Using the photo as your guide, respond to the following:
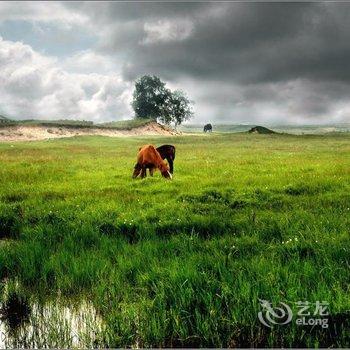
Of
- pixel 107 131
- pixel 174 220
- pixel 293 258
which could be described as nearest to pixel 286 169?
pixel 174 220

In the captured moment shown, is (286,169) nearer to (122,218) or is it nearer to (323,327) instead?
(122,218)

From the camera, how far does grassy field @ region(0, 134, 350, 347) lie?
4.70 meters

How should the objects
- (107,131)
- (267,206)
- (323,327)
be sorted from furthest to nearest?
(107,131) < (267,206) < (323,327)

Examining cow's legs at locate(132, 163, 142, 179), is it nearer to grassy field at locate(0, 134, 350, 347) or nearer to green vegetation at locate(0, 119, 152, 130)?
grassy field at locate(0, 134, 350, 347)

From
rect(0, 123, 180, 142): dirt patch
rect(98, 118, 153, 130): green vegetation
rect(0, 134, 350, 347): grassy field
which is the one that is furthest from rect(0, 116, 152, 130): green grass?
rect(0, 134, 350, 347): grassy field

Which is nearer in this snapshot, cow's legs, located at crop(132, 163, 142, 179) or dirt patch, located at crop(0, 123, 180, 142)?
cow's legs, located at crop(132, 163, 142, 179)

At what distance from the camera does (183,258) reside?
23.5ft

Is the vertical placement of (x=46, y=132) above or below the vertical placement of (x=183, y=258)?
above

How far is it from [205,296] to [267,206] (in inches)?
275

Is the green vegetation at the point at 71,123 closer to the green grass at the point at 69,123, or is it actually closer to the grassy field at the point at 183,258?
the green grass at the point at 69,123

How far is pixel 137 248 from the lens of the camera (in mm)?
7727

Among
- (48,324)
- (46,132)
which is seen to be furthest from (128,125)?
(48,324)

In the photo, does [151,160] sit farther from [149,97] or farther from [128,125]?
[149,97]

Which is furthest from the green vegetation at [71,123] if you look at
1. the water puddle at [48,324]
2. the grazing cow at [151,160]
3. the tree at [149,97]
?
the water puddle at [48,324]
